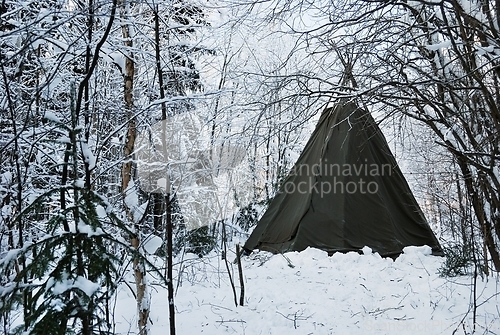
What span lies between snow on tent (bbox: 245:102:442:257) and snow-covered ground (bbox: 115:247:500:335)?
1.31 ft

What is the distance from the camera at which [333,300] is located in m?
4.62

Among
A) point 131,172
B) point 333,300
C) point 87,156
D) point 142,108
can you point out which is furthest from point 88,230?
point 333,300

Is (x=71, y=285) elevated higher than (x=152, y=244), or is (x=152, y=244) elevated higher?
(x=152, y=244)

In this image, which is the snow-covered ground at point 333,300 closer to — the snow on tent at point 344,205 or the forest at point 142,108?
the forest at point 142,108

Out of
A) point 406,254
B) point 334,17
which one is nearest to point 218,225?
point 406,254

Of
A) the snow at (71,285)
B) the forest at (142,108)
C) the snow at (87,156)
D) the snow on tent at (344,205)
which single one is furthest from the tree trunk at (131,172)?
the snow on tent at (344,205)

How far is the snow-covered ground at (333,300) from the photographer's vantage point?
12.3ft

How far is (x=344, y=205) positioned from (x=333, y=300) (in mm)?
2401

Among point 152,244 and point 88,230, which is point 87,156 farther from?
point 152,244

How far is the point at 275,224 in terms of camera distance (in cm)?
740

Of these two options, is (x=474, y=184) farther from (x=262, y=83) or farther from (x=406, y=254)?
(x=406, y=254)

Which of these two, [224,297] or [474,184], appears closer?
[474,184]

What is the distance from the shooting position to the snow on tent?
6664 mm

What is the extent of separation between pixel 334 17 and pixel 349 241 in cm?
436
